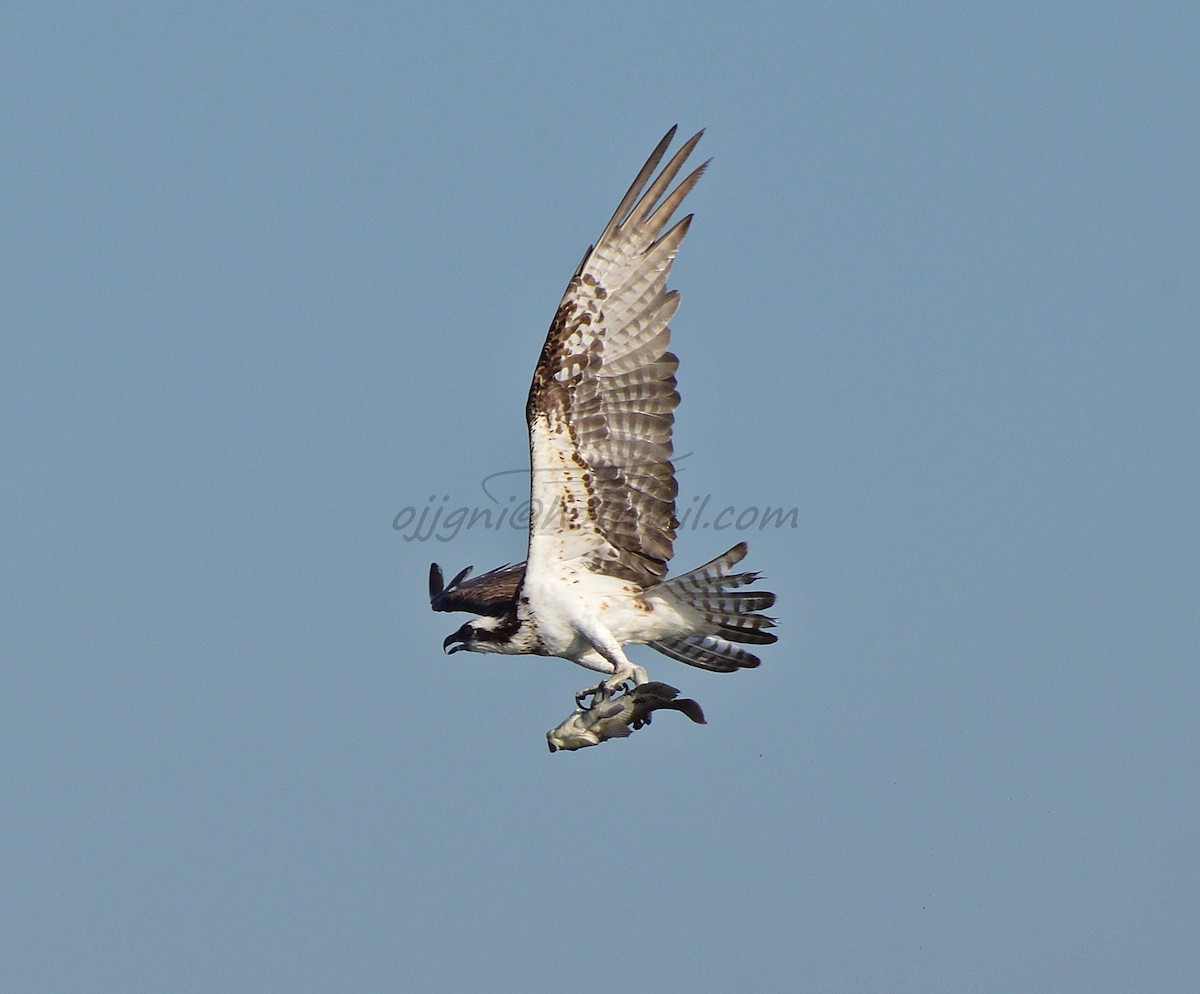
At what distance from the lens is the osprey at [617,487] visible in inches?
483

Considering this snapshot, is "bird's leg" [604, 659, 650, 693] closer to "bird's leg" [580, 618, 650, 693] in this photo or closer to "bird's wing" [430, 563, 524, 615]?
"bird's leg" [580, 618, 650, 693]

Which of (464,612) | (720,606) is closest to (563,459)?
(720,606)

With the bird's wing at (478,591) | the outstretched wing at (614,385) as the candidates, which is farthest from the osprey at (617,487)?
the bird's wing at (478,591)

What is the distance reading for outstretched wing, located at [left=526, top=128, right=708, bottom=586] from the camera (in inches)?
481

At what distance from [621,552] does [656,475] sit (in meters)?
0.56

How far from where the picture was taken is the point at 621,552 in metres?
12.8

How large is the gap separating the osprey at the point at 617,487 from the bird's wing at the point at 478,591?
51 centimetres

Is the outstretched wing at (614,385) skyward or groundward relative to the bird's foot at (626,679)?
skyward

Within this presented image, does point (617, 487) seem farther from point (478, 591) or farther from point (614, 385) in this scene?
point (478, 591)

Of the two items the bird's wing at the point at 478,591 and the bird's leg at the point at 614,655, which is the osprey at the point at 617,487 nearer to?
the bird's leg at the point at 614,655

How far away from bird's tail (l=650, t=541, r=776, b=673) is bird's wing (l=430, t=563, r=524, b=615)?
1083mm

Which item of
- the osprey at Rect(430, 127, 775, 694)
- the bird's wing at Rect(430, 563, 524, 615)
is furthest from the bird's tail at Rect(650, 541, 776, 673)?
the bird's wing at Rect(430, 563, 524, 615)

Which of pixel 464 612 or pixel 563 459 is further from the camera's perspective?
pixel 464 612

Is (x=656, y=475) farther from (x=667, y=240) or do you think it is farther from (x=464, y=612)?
(x=464, y=612)
